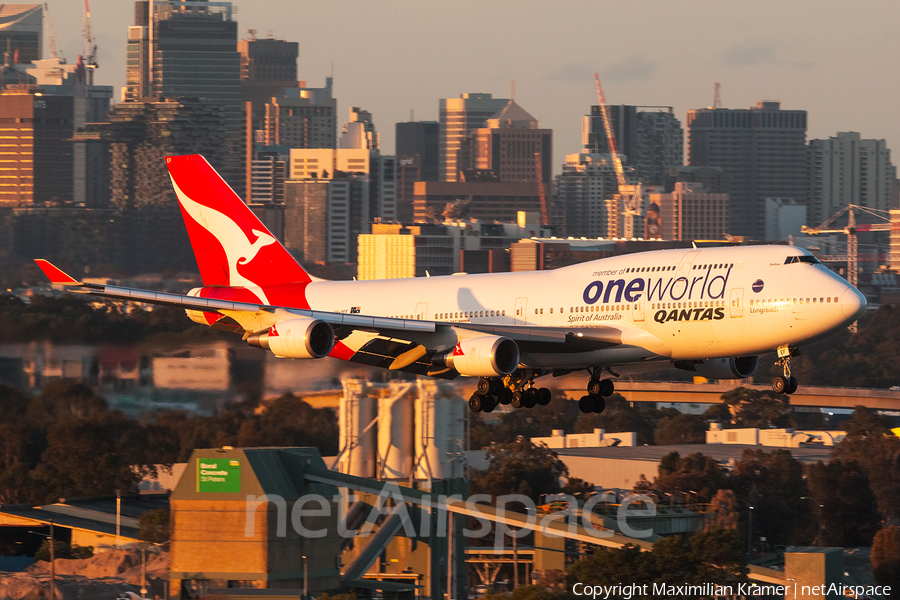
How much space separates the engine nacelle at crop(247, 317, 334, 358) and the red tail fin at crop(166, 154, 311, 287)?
9532mm

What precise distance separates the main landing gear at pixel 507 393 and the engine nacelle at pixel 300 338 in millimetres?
6059

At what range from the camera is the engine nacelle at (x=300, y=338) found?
5519 cm

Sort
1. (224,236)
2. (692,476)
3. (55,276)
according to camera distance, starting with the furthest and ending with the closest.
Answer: (692,476) < (224,236) < (55,276)

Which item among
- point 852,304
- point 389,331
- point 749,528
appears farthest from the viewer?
point 749,528

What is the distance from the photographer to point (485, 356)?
53.8 m

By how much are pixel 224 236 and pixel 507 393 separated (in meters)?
17.3

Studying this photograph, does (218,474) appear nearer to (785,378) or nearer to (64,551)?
(64,551)

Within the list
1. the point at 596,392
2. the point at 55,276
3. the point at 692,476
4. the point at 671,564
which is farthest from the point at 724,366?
the point at 692,476

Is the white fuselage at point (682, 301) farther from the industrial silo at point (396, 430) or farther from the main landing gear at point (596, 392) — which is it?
the industrial silo at point (396, 430)

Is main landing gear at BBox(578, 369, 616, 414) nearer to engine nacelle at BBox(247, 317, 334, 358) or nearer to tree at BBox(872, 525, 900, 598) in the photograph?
engine nacelle at BBox(247, 317, 334, 358)

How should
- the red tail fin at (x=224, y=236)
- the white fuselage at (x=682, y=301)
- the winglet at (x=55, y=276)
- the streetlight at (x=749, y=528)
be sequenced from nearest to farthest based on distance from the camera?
1. the white fuselage at (x=682, y=301)
2. the winglet at (x=55, y=276)
3. the red tail fin at (x=224, y=236)
4. the streetlight at (x=749, y=528)

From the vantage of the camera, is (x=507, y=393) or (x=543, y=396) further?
(x=543, y=396)

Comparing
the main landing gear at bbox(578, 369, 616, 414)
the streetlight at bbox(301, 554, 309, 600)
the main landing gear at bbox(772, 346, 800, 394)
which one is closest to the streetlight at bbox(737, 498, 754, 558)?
the streetlight at bbox(301, 554, 309, 600)

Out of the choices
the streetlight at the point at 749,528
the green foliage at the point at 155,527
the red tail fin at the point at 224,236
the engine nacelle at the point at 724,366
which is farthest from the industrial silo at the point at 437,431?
the engine nacelle at the point at 724,366
